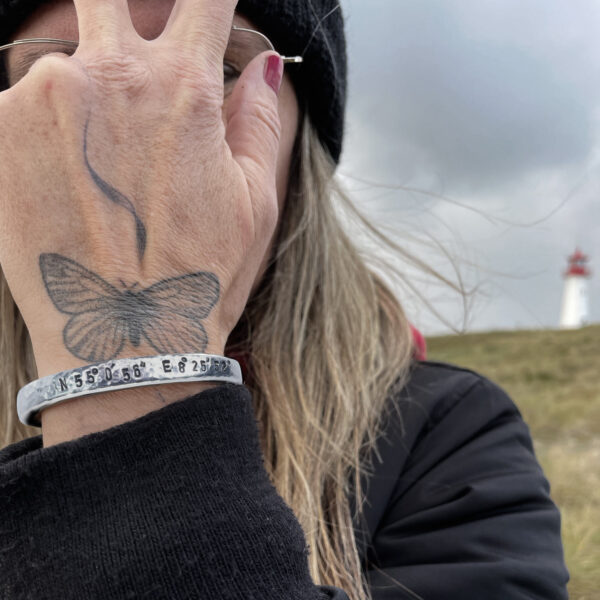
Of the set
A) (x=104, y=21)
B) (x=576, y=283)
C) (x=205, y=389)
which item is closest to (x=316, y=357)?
(x=205, y=389)

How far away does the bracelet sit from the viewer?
106 centimetres

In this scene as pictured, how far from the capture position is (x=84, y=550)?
0.95 metres

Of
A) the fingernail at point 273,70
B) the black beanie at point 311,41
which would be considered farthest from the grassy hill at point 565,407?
the fingernail at point 273,70

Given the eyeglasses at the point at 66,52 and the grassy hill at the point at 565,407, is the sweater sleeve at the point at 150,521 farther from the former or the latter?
the grassy hill at the point at 565,407

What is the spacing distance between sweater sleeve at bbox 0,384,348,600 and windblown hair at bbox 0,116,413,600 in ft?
1.54

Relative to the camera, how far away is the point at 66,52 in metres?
1.47

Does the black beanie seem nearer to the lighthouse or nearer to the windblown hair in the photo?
the windblown hair

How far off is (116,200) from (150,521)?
1.98 feet

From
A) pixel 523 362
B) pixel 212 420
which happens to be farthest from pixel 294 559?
pixel 523 362

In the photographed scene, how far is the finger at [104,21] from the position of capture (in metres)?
1.23

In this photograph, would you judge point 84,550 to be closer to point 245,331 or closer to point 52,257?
point 52,257

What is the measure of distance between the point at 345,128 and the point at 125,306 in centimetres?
130

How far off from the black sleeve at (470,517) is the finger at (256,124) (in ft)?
2.51

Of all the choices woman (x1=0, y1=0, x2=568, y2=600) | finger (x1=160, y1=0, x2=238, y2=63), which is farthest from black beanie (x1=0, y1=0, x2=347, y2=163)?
finger (x1=160, y1=0, x2=238, y2=63)
